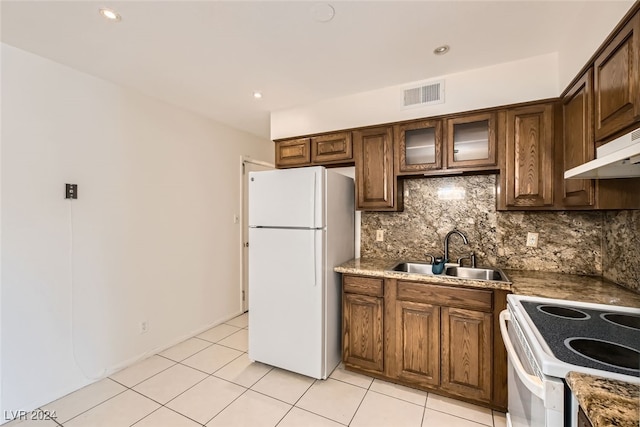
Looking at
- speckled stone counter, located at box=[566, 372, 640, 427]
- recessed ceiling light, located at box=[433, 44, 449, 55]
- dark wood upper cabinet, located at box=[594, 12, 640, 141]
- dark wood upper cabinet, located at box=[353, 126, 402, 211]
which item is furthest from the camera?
dark wood upper cabinet, located at box=[353, 126, 402, 211]

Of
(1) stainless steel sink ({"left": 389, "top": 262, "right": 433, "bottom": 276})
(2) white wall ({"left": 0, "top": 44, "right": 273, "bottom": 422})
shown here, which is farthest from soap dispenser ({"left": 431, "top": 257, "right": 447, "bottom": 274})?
(2) white wall ({"left": 0, "top": 44, "right": 273, "bottom": 422})

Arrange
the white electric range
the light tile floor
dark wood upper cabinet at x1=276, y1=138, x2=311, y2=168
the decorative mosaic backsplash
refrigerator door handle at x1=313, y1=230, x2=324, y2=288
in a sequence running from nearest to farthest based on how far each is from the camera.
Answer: the white electric range
the decorative mosaic backsplash
the light tile floor
refrigerator door handle at x1=313, y1=230, x2=324, y2=288
dark wood upper cabinet at x1=276, y1=138, x2=311, y2=168

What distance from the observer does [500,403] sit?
5.97 feet

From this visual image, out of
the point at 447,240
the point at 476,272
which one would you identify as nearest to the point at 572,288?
the point at 476,272

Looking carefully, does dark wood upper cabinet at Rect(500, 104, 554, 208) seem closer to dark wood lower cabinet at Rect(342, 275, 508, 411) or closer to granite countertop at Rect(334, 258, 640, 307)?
granite countertop at Rect(334, 258, 640, 307)

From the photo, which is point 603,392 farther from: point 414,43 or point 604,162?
point 414,43

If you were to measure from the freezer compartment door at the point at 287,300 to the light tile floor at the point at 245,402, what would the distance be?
188 mm

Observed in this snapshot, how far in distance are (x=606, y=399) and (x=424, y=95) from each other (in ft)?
7.23

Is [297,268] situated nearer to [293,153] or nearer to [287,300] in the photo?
[287,300]

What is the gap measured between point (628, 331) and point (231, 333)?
317cm

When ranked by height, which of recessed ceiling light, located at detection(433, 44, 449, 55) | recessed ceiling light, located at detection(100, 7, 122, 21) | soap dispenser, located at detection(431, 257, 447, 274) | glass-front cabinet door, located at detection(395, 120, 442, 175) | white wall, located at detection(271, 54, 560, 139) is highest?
A: recessed ceiling light, located at detection(433, 44, 449, 55)

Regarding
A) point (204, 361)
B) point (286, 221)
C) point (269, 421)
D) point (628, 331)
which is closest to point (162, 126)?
point (286, 221)

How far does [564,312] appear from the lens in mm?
1346

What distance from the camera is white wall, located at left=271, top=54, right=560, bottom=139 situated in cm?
200
